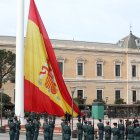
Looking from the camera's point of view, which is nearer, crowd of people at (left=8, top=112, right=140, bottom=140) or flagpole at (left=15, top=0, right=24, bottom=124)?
crowd of people at (left=8, top=112, right=140, bottom=140)

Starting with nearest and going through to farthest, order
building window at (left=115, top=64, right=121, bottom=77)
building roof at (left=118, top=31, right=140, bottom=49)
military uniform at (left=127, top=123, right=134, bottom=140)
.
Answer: military uniform at (left=127, top=123, right=134, bottom=140) → building window at (left=115, top=64, right=121, bottom=77) → building roof at (left=118, top=31, right=140, bottom=49)

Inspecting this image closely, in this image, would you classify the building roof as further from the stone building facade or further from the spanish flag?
the spanish flag

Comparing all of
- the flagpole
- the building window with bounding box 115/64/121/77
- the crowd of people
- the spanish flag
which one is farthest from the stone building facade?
the crowd of people

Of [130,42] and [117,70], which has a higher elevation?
[130,42]

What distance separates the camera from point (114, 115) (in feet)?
138

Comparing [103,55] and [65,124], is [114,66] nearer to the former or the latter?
[103,55]

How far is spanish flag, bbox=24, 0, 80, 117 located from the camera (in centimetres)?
1781

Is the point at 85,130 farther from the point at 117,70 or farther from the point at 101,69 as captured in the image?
the point at 117,70

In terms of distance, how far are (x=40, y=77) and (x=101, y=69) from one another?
128 feet

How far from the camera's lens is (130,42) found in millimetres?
60344

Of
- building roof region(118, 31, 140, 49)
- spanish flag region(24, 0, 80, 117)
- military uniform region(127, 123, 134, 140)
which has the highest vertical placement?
building roof region(118, 31, 140, 49)

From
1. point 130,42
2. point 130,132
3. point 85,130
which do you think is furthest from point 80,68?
point 130,132

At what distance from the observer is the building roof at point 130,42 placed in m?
59.8

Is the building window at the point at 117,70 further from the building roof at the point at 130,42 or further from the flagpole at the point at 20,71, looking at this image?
→ the flagpole at the point at 20,71
